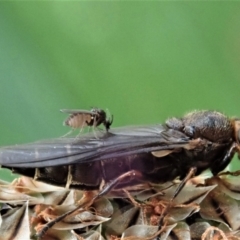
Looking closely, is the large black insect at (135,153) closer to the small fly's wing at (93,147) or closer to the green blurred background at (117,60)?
the small fly's wing at (93,147)

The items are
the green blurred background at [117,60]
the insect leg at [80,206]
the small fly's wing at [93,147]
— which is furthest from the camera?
the green blurred background at [117,60]

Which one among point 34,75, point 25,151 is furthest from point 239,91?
point 25,151

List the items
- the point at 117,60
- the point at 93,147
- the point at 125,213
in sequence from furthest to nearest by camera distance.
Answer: the point at 117,60 → the point at 93,147 → the point at 125,213

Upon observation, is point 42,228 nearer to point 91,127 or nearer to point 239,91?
point 91,127

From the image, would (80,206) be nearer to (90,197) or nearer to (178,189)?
(90,197)

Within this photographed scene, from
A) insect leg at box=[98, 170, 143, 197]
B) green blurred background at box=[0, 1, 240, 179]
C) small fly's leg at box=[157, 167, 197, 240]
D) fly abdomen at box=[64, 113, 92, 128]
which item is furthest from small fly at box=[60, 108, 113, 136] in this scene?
green blurred background at box=[0, 1, 240, 179]

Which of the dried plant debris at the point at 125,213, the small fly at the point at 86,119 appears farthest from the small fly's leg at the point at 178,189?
the small fly at the point at 86,119

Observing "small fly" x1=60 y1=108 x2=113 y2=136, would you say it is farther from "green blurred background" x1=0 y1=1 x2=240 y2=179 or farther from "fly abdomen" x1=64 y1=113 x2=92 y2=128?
"green blurred background" x1=0 y1=1 x2=240 y2=179

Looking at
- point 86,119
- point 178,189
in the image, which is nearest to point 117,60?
point 86,119
